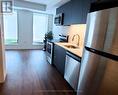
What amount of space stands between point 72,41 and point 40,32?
13.1 ft

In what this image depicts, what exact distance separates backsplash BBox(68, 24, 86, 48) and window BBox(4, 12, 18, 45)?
4.16 metres

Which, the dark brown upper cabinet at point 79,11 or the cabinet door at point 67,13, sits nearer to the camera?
the dark brown upper cabinet at point 79,11

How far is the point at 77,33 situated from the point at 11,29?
15.9 ft

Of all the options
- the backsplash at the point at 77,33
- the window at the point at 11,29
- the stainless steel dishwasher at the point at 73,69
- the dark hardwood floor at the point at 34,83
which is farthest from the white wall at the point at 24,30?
the stainless steel dishwasher at the point at 73,69

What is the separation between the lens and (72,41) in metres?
4.11

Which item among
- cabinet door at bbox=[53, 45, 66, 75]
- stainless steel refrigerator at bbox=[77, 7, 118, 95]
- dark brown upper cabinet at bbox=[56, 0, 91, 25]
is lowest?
cabinet door at bbox=[53, 45, 66, 75]

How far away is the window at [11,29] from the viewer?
7.00 meters

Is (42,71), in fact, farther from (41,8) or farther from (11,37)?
(11,37)

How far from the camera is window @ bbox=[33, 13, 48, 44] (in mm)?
7480

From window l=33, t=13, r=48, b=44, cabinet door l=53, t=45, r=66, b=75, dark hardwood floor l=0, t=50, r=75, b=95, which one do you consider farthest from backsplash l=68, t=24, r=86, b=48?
window l=33, t=13, r=48, b=44

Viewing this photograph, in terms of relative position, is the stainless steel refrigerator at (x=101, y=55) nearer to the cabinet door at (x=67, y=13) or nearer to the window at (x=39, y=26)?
the cabinet door at (x=67, y=13)

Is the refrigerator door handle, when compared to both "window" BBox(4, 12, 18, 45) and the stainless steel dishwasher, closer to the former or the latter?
the stainless steel dishwasher

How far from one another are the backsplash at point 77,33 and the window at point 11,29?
4158mm

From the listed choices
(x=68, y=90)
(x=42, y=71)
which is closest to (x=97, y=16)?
(x=68, y=90)
